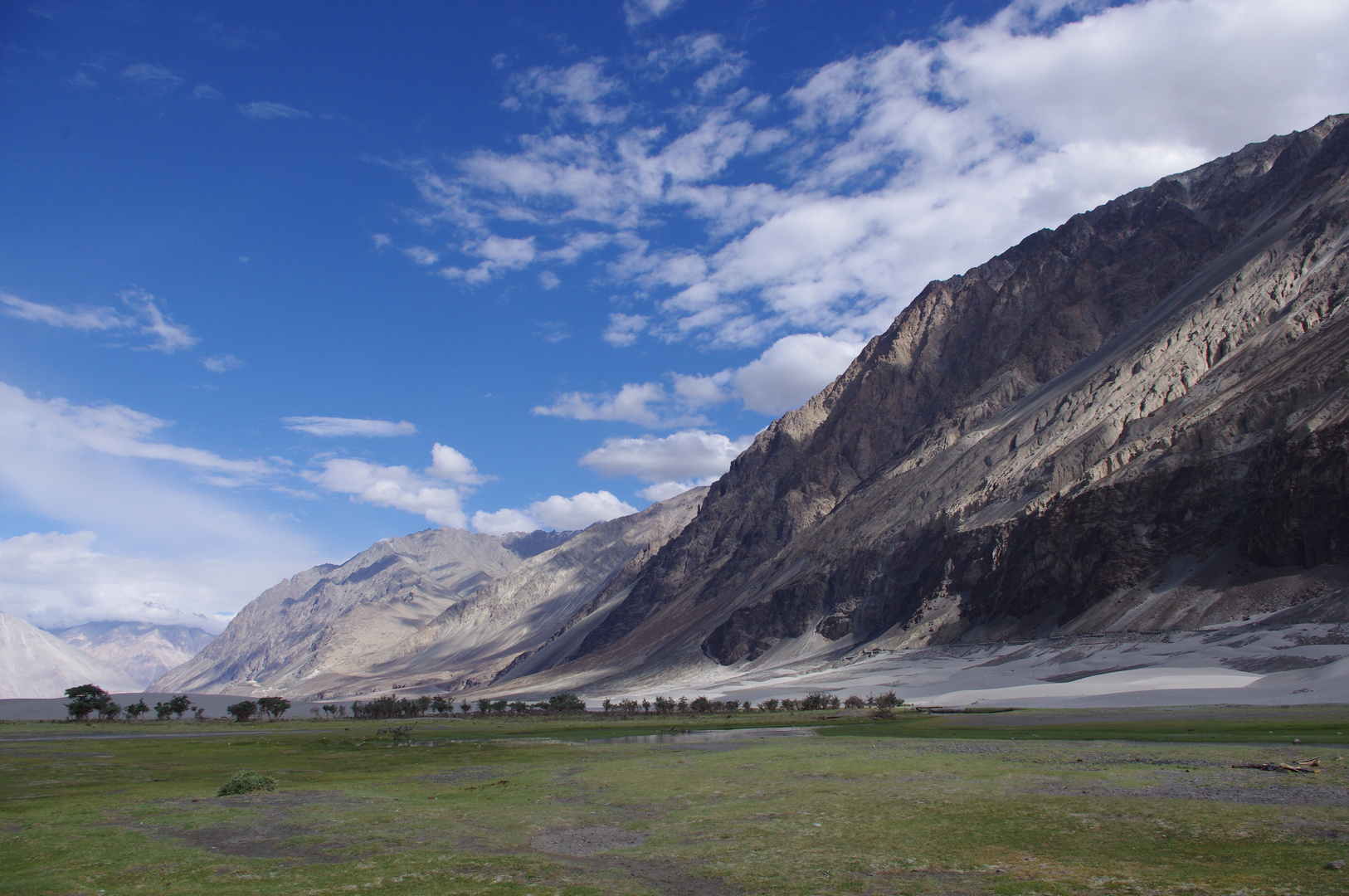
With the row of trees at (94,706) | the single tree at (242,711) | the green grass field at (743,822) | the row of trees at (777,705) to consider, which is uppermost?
the green grass field at (743,822)

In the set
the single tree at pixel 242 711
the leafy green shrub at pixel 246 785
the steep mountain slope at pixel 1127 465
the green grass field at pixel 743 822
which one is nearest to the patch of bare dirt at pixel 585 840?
the green grass field at pixel 743 822

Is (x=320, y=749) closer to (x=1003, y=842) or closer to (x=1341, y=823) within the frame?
(x=1003, y=842)

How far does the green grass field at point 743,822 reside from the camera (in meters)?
14.1

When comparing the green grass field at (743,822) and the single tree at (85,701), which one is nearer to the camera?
the green grass field at (743,822)

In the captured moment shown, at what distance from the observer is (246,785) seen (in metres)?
29.3

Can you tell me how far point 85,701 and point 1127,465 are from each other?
14364 centimetres

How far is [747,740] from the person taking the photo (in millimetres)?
48594

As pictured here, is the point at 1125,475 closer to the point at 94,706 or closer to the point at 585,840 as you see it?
the point at 585,840

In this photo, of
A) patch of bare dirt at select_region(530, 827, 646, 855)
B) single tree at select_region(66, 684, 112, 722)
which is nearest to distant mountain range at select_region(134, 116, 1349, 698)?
patch of bare dirt at select_region(530, 827, 646, 855)

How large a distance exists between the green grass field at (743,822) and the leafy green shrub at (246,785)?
0.51 metres

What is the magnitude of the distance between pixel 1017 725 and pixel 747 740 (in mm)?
15955

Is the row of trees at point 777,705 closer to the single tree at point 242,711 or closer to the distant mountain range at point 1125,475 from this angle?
the distant mountain range at point 1125,475

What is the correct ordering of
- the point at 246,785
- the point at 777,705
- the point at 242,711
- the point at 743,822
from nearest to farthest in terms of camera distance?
the point at 743,822, the point at 246,785, the point at 777,705, the point at 242,711

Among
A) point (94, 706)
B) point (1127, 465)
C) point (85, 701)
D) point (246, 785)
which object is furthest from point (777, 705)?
point (85, 701)
